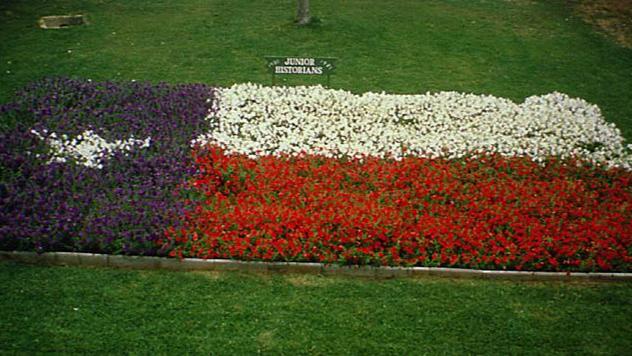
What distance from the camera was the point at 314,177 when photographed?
10508 mm

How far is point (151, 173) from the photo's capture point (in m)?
10.2

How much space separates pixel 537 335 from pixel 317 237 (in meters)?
3.07

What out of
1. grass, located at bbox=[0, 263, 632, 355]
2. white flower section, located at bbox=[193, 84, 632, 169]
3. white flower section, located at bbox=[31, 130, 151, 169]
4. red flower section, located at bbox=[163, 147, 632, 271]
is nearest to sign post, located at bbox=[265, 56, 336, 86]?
white flower section, located at bbox=[193, 84, 632, 169]

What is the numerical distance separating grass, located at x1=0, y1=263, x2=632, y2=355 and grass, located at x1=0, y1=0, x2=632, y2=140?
6633 millimetres

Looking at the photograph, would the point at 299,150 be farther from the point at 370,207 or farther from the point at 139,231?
the point at 139,231

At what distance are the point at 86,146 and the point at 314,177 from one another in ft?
12.9

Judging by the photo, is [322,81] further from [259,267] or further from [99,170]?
[259,267]

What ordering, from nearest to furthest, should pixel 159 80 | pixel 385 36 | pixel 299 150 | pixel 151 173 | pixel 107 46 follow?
pixel 151 173 < pixel 299 150 < pixel 159 80 < pixel 107 46 < pixel 385 36

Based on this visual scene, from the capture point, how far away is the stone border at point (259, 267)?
335 inches

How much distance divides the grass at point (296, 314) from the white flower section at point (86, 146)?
8.44ft

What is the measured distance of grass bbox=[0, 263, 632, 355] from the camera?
718cm

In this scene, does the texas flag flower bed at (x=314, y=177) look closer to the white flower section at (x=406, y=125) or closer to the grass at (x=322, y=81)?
the white flower section at (x=406, y=125)

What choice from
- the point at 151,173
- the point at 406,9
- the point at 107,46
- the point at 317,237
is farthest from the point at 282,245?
the point at 406,9

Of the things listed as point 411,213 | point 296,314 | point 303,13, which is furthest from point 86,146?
point 303,13
